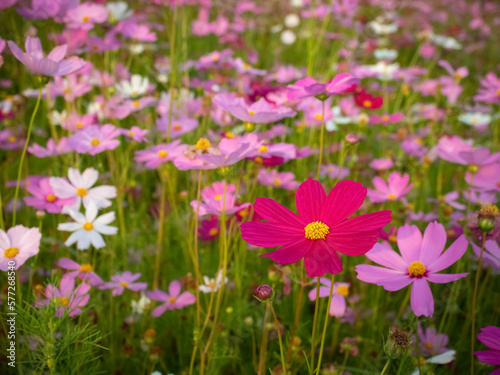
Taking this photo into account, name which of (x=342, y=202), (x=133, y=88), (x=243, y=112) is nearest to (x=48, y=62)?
(x=243, y=112)

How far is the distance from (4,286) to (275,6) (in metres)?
3.48

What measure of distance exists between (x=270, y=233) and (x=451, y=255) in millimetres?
240

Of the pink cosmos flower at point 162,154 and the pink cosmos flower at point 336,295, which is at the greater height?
Answer: the pink cosmos flower at point 162,154

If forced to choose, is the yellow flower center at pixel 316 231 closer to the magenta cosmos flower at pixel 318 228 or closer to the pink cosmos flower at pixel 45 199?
the magenta cosmos flower at pixel 318 228

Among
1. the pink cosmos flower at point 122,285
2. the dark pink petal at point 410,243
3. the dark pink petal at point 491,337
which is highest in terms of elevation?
the dark pink petal at point 410,243

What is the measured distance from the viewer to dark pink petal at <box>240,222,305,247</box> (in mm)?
539

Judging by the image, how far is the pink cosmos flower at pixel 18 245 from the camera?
2.23ft

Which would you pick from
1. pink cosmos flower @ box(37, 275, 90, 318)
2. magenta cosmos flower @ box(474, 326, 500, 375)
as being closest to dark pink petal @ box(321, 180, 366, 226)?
magenta cosmos flower @ box(474, 326, 500, 375)

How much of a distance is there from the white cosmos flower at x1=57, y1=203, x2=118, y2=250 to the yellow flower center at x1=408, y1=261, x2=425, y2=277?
1.83 ft

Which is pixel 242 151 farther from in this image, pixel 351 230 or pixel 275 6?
pixel 275 6

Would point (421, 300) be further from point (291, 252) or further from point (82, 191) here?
point (82, 191)

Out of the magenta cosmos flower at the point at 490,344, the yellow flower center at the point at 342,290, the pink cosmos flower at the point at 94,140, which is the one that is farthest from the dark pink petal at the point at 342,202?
the pink cosmos flower at the point at 94,140

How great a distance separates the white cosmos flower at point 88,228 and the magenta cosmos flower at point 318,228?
15.9 inches

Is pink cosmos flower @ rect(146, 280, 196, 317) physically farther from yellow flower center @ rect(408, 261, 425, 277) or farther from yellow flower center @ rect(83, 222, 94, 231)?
yellow flower center @ rect(408, 261, 425, 277)
